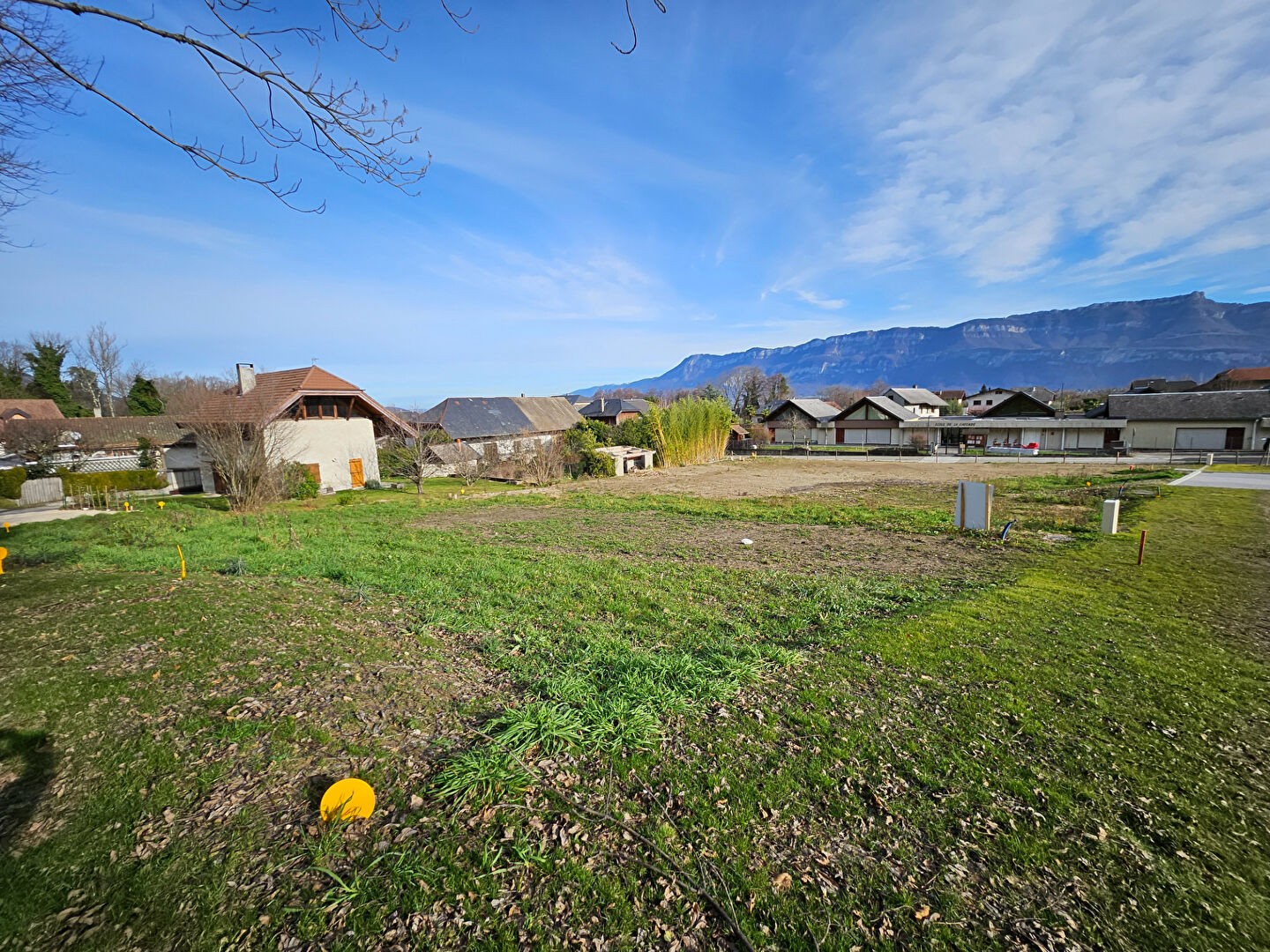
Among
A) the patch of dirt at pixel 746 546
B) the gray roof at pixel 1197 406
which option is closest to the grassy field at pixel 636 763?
the patch of dirt at pixel 746 546

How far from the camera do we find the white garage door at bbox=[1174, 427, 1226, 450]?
3725 cm

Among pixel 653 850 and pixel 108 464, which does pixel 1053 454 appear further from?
pixel 108 464

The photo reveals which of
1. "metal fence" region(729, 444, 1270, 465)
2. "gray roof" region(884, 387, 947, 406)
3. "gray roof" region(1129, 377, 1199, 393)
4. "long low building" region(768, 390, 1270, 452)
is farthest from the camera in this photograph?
"gray roof" region(1129, 377, 1199, 393)

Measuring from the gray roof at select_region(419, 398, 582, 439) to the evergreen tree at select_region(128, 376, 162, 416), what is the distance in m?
28.3

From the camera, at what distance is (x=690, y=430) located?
1524 inches

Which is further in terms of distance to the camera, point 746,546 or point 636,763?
point 746,546

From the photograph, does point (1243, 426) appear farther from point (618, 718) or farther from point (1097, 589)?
point (618, 718)

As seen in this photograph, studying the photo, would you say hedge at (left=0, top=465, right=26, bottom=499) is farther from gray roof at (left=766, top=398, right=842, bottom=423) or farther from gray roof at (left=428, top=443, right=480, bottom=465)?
gray roof at (left=766, top=398, right=842, bottom=423)

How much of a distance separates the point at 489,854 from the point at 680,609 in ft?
14.9

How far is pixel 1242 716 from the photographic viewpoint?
14.7 ft

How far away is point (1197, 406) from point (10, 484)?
72885mm

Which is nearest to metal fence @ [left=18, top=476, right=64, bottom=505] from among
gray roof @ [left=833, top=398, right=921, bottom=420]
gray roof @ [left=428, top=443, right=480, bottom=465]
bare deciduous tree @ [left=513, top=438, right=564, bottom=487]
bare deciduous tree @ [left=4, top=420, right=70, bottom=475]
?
bare deciduous tree @ [left=4, top=420, right=70, bottom=475]

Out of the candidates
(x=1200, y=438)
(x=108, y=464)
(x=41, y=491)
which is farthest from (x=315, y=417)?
(x=1200, y=438)

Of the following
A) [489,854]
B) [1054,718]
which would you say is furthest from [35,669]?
[1054,718]
